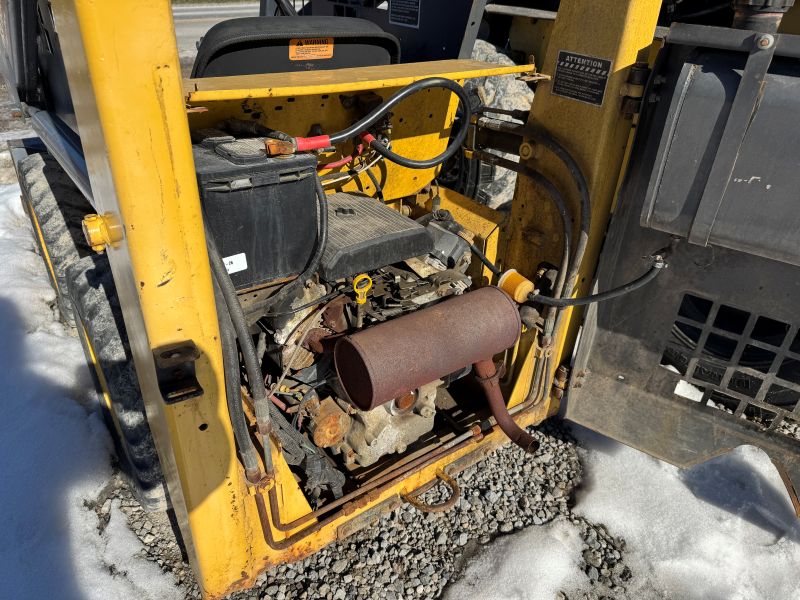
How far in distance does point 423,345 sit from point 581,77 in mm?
1026

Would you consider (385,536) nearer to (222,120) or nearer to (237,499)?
(237,499)

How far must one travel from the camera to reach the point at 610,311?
86.7 inches

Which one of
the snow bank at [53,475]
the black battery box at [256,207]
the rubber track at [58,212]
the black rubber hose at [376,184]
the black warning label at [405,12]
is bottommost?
the snow bank at [53,475]

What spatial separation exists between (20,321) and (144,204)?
8.90 ft

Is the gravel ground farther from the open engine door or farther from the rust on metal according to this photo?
the open engine door

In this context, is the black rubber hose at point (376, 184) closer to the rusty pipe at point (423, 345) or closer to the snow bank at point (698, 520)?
the rusty pipe at point (423, 345)

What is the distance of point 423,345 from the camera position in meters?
1.83

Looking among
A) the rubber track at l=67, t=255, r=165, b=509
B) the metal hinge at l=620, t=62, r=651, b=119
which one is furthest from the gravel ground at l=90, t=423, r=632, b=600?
the metal hinge at l=620, t=62, r=651, b=119

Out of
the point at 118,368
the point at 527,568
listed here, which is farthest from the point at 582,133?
the point at 118,368

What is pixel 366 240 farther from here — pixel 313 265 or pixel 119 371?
pixel 119 371

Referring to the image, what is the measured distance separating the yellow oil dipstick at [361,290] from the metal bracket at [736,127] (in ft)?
3.38

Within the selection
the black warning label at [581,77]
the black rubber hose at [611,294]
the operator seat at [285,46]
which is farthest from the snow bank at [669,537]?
the operator seat at [285,46]

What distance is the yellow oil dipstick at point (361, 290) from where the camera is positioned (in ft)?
6.38

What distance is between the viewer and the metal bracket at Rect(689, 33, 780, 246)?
4.85ft
